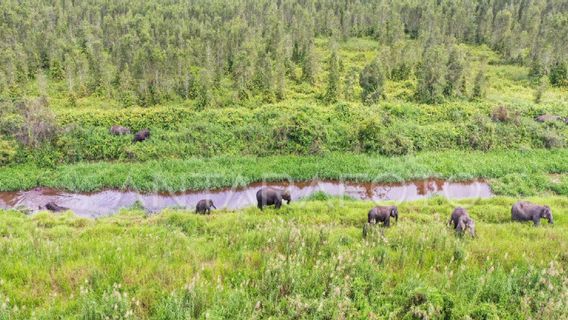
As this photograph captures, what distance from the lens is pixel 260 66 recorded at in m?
39.4

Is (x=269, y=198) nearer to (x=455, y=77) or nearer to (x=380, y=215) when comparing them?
(x=380, y=215)

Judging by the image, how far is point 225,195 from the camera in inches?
975

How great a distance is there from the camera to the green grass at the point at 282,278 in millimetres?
6812

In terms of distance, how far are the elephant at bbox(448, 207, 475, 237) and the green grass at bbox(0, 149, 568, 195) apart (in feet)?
37.8

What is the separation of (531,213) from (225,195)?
16112 mm

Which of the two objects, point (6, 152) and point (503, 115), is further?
point (503, 115)

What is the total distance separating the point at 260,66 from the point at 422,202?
23931mm

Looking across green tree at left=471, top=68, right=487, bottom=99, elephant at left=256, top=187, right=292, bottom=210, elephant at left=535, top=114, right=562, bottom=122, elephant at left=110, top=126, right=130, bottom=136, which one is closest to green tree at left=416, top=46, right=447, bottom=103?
green tree at left=471, top=68, right=487, bottom=99

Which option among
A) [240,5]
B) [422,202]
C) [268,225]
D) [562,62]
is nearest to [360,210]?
[422,202]

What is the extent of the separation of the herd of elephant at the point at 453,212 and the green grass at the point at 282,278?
2.47 m

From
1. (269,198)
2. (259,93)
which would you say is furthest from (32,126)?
(269,198)

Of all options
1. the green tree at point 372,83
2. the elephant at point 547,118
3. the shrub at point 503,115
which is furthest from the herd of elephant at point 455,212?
the elephant at point 547,118

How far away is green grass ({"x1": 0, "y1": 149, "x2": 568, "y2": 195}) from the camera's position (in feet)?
81.5

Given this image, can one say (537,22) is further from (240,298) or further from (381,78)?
(240,298)
